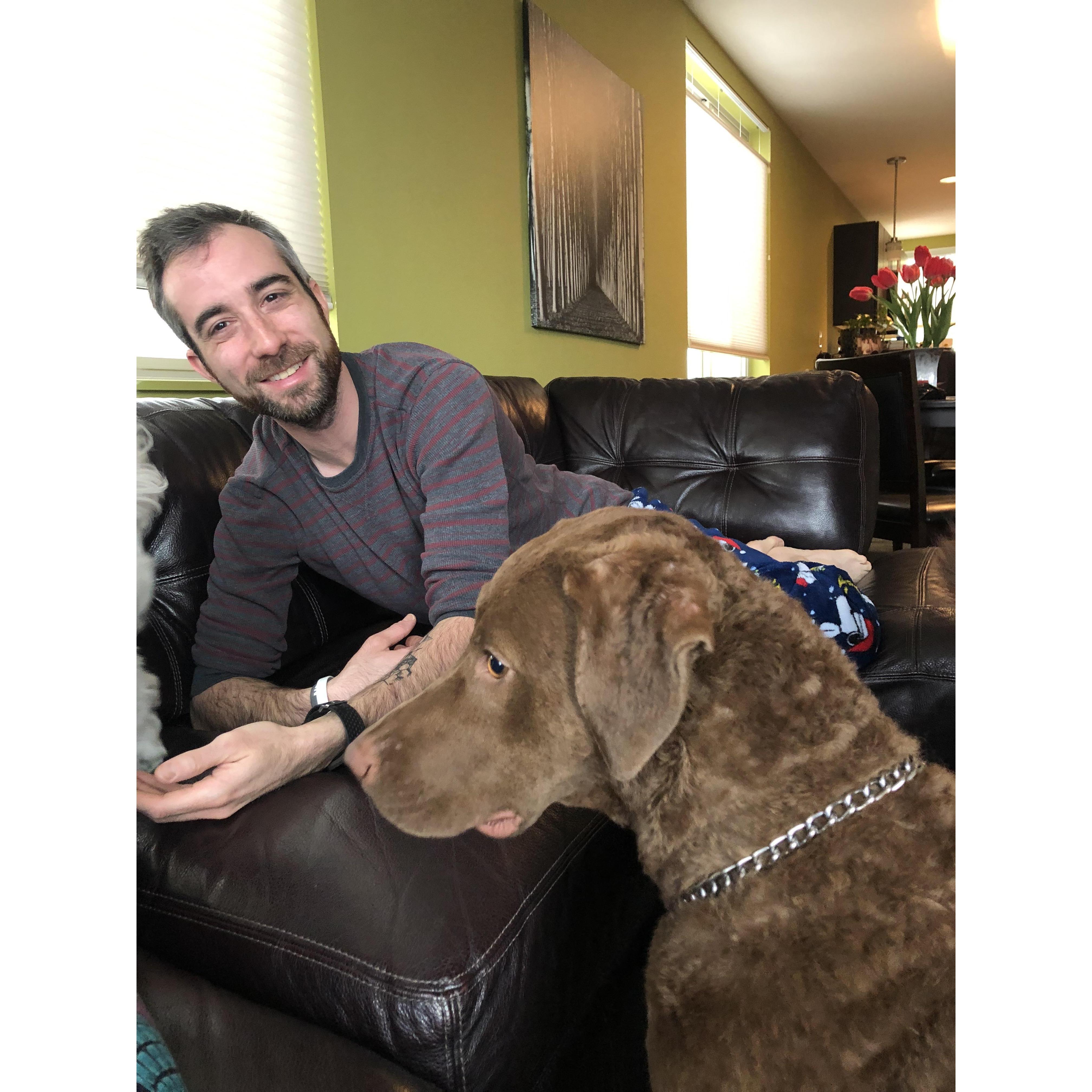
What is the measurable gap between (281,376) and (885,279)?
951mm

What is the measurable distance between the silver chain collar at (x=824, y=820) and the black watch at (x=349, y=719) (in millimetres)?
566

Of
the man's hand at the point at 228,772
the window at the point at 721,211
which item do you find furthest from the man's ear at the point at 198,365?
the window at the point at 721,211

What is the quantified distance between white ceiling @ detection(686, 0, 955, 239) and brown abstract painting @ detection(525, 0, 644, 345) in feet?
2.87

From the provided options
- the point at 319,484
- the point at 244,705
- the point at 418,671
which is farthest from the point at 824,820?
the point at 319,484

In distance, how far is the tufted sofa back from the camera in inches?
65.2

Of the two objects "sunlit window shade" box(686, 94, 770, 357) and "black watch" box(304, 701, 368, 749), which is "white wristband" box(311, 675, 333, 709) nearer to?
"black watch" box(304, 701, 368, 749)

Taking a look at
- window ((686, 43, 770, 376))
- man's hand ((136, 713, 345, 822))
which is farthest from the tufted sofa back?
window ((686, 43, 770, 376))

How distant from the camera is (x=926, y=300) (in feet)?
1.59

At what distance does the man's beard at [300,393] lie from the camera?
1336 mm

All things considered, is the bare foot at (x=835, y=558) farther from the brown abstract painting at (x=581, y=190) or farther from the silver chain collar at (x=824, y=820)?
the brown abstract painting at (x=581, y=190)

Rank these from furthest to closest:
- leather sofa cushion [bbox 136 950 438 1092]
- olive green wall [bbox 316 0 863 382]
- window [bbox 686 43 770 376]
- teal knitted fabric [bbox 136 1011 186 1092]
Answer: window [bbox 686 43 770 376] → olive green wall [bbox 316 0 863 382] → leather sofa cushion [bbox 136 950 438 1092] → teal knitted fabric [bbox 136 1011 186 1092]

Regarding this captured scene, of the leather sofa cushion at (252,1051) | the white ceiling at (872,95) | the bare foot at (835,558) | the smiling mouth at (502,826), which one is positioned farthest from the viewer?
the bare foot at (835,558)
